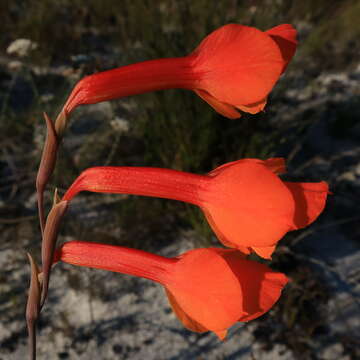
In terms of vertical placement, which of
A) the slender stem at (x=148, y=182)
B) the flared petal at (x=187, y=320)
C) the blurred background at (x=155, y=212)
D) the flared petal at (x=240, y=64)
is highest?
the flared petal at (x=240, y=64)

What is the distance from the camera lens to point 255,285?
77cm

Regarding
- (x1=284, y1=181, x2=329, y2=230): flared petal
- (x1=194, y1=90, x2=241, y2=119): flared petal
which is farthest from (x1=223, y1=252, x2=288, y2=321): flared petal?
(x1=194, y1=90, x2=241, y2=119): flared petal

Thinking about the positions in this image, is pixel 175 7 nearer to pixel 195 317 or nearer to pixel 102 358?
pixel 102 358

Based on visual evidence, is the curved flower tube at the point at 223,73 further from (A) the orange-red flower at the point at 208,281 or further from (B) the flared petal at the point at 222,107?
(A) the orange-red flower at the point at 208,281

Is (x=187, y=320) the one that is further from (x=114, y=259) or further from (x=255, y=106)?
(x=255, y=106)

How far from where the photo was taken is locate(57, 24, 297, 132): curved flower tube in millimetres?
659

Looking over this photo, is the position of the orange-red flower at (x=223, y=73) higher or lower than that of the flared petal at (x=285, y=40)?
lower

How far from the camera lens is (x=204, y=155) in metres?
2.47

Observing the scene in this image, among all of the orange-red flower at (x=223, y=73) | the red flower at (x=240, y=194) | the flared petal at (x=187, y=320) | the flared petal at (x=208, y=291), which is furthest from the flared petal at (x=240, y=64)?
the flared petal at (x=187, y=320)

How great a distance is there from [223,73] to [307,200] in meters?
0.25

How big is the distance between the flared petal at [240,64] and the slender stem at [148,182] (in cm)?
16

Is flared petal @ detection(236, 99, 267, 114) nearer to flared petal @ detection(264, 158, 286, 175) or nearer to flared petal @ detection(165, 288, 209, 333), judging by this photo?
flared petal @ detection(264, 158, 286, 175)

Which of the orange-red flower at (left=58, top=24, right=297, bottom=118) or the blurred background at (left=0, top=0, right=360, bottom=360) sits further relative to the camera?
the blurred background at (left=0, top=0, right=360, bottom=360)

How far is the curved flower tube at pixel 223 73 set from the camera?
2.16ft
